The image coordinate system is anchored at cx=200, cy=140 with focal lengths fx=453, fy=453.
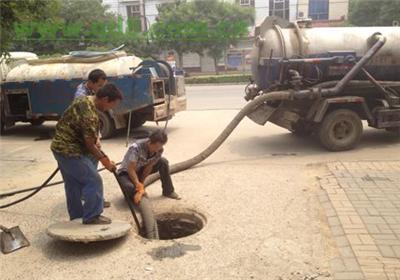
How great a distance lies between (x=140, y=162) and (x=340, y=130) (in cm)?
423

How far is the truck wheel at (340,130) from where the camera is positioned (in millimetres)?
7992

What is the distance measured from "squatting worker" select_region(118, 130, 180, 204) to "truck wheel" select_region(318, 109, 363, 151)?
3.57 m

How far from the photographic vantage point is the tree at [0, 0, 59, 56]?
7672 millimetres

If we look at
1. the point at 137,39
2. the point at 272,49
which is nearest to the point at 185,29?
the point at 137,39

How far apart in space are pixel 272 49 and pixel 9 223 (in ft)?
17.8

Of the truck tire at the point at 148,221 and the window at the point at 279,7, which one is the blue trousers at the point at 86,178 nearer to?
the truck tire at the point at 148,221

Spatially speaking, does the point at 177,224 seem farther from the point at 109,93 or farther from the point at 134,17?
the point at 134,17

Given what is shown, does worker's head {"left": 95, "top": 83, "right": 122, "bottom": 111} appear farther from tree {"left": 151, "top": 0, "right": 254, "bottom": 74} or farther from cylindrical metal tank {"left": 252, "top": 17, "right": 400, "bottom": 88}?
tree {"left": 151, "top": 0, "right": 254, "bottom": 74}

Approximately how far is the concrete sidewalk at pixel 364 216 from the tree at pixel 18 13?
5.77 meters

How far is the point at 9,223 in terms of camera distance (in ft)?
17.1

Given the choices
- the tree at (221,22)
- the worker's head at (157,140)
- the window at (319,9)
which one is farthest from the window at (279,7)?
the worker's head at (157,140)

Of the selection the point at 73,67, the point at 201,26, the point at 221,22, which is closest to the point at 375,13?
the point at 221,22

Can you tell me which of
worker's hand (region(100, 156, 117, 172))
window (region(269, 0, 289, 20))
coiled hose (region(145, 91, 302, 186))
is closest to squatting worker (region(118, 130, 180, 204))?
worker's hand (region(100, 156, 117, 172))

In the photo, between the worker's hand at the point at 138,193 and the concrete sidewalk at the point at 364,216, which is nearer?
the concrete sidewalk at the point at 364,216
